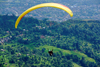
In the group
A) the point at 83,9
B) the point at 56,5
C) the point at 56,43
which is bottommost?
the point at 56,43

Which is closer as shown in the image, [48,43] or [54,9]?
[48,43]

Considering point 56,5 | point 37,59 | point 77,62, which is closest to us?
point 56,5

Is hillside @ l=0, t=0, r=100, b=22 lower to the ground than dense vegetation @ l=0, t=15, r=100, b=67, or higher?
higher

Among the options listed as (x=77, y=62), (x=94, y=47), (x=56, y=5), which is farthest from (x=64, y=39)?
(x=56, y=5)

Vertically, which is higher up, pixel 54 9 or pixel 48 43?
pixel 54 9

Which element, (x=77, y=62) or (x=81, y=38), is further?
(x=81, y=38)

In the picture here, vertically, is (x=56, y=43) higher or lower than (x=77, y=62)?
higher

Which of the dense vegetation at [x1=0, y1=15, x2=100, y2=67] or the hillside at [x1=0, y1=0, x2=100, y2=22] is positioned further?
the hillside at [x1=0, y1=0, x2=100, y2=22]

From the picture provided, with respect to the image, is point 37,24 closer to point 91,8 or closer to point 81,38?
point 81,38
